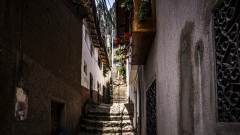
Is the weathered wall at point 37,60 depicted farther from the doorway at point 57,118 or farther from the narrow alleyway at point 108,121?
the narrow alleyway at point 108,121

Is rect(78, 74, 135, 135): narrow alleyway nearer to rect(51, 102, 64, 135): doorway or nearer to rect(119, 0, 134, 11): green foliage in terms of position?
rect(51, 102, 64, 135): doorway

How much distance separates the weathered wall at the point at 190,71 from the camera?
73.0 inches

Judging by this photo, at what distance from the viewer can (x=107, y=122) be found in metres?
11.9

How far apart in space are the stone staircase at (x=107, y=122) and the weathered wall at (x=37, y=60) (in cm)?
171

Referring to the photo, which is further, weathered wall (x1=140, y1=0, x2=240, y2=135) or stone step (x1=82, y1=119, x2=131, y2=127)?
stone step (x1=82, y1=119, x2=131, y2=127)

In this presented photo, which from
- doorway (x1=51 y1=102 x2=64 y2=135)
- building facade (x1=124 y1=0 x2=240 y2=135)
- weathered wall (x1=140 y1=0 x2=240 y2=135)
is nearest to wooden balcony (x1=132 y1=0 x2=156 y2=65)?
weathered wall (x1=140 y1=0 x2=240 y2=135)

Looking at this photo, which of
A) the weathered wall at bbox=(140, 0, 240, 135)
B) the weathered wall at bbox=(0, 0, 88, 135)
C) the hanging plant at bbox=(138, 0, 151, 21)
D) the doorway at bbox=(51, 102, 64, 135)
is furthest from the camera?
the doorway at bbox=(51, 102, 64, 135)

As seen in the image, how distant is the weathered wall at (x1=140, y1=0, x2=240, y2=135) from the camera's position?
6.09ft

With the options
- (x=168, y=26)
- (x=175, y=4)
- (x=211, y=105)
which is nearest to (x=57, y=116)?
(x=168, y=26)

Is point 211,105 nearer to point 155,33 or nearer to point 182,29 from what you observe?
point 182,29

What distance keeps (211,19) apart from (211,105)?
0.61 m

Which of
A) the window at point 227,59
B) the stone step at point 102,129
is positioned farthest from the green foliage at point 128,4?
the stone step at point 102,129

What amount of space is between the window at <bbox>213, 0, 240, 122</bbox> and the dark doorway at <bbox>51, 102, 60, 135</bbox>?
635 cm

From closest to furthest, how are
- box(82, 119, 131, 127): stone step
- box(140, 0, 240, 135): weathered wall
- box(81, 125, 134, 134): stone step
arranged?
1. box(140, 0, 240, 135): weathered wall
2. box(81, 125, 134, 134): stone step
3. box(82, 119, 131, 127): stone step
